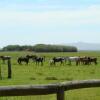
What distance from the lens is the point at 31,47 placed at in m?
197

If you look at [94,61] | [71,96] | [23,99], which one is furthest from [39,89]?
[94,61]

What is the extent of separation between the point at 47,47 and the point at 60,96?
19087 cm

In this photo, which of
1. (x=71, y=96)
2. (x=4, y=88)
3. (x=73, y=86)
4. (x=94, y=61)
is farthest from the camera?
(x=94, y=61)

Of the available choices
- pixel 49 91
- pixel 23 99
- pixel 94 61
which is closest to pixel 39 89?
pixel 49 91

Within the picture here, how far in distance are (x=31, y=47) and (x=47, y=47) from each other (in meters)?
7.55

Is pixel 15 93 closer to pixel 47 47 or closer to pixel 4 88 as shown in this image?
pixel 4 88

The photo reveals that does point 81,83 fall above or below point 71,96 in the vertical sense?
above

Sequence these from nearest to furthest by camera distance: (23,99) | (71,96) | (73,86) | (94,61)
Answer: (73,86) → (23,99) → (71,96) → (94,61)

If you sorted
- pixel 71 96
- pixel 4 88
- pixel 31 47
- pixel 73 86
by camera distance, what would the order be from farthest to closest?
pixel 31 47 → pixel 71 96 → pixel 73 86 → pixel 4 88

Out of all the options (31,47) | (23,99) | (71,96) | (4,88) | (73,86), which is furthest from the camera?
(31,47)

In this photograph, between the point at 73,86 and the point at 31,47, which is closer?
the point at 73,86

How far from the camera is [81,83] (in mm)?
7828

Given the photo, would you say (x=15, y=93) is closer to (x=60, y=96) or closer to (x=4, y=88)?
(x=4, y=88)

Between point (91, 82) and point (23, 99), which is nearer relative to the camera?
point (91, 82)
